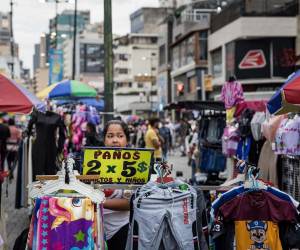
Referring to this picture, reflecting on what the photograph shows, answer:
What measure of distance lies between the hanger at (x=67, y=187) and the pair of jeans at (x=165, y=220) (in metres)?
0.34

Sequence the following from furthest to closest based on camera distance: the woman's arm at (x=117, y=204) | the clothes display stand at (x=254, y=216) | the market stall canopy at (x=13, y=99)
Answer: the market stall canopy at (x=13, y=99) < the woman's arm at (x=117, y=204) < the clothes display stand at (x=254, y=216)

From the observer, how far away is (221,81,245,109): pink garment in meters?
11.1

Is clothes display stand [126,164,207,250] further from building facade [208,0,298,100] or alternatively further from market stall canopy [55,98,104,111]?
building facade [208,0,298,100]

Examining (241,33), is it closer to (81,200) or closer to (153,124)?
(153,124)

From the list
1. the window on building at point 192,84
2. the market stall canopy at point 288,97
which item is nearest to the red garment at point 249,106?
the market stall canopy at point 288,97

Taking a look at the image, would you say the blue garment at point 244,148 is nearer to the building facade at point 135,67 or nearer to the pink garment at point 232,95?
the pink garment at point 232,95

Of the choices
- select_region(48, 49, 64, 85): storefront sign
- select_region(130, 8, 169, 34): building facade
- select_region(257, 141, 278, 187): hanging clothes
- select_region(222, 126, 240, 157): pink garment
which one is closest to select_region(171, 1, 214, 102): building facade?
select_region(48, 49, 64, 85): storefront sign

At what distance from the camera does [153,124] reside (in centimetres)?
1518

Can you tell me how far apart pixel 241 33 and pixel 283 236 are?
33036 mm

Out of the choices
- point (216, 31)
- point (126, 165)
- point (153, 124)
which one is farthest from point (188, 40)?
point (126, 165)

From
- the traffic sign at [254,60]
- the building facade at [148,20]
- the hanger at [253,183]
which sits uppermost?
the building facade at [148,20]

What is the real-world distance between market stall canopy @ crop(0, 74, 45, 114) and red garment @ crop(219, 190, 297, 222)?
290 centimetres

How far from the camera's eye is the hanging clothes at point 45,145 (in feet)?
34.5

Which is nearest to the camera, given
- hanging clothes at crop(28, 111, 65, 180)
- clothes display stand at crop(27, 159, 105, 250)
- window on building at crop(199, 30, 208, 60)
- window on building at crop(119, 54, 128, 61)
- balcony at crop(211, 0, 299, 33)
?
clothes display stand at crop(27, 159, 105, 250)
